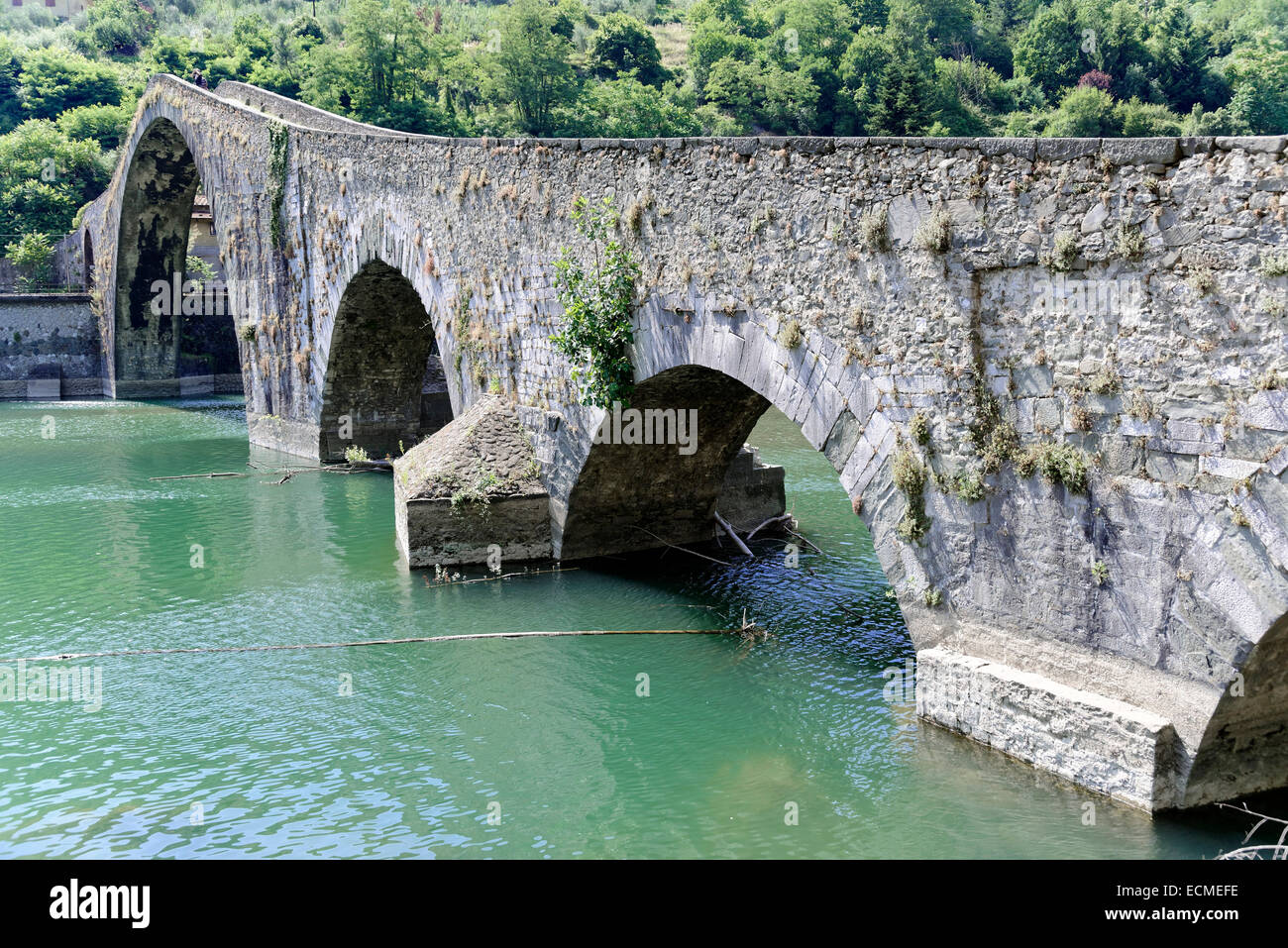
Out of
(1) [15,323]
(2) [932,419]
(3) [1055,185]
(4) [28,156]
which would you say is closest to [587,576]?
(2) [932,419]

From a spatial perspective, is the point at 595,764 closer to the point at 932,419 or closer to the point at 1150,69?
the point at 932,419

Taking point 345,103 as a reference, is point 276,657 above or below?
below

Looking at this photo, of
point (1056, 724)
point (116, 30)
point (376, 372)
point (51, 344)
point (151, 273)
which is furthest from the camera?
point (116, 30)

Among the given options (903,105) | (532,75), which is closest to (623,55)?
(532,75)

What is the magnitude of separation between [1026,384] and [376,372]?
14.2 meters

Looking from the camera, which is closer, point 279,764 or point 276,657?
point 279,764

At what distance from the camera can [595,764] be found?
795 centimetres

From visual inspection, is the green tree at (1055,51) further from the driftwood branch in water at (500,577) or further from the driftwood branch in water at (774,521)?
the driftwood branch in water at (500,577)

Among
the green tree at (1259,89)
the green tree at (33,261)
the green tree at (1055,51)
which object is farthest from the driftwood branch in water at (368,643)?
the green tree at (1055,51)

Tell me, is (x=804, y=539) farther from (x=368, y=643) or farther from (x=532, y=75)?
(x=532, y=75)

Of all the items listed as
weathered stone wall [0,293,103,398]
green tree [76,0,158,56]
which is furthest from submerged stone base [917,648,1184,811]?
green tree [76,0,158,56]

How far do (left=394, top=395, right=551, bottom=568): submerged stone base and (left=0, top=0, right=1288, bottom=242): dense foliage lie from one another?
36936 mm

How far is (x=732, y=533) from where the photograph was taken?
13125mm

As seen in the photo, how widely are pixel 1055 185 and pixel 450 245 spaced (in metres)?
8.80
